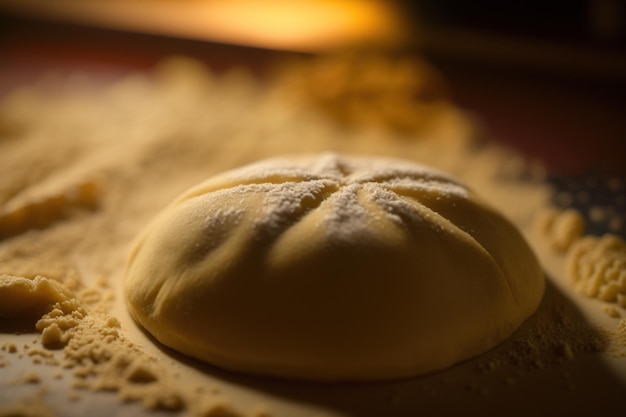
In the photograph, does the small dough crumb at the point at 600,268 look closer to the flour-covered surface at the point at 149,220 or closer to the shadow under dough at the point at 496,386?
the flour-covered surface at the point at 149,220

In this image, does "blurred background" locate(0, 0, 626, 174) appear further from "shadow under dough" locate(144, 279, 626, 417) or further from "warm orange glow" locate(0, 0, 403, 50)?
"shadow under dough" locate(144, 279, 626, 417)

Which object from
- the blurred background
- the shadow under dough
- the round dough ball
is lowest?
the shadow under dough

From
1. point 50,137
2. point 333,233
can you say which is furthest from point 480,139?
point 50,137

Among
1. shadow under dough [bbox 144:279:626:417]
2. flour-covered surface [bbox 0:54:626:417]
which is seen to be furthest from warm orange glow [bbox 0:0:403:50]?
shadow under dough [bbox 144:279:626:417]

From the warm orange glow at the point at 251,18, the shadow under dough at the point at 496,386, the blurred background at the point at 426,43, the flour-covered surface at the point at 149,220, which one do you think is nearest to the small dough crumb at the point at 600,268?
the flour-covered surface at the point at 149,220

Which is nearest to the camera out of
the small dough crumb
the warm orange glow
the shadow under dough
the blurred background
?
the shadow under dough

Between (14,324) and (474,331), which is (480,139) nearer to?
(474,331)

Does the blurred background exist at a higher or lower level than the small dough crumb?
higher

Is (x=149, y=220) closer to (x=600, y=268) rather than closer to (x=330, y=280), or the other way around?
(x=330, y=280)
